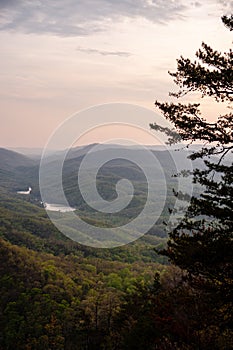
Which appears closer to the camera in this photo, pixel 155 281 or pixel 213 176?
pixel 213 176

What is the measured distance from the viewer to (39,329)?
235ft

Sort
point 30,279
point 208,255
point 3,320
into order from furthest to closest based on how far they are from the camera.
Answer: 1. point 30,279
2. point 3,320
3. point 208,255

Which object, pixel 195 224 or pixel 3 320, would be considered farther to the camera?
pixel 3 320

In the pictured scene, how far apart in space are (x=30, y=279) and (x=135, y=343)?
7680cm

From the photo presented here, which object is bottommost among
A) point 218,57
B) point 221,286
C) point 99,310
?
point 99,310

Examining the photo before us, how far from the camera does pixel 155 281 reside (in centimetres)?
3559

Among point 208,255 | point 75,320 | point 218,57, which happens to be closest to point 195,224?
point 208,255

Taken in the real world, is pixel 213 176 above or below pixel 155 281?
above

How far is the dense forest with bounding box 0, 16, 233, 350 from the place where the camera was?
12.3m

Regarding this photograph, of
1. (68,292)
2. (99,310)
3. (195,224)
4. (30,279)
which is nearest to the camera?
(195,224)

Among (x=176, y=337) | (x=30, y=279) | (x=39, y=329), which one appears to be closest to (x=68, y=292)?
(x=30, y=279)

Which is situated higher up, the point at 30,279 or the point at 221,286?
the point at 221,286

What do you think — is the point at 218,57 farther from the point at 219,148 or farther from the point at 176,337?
the point at 176,337

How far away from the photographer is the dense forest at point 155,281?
12297mm
